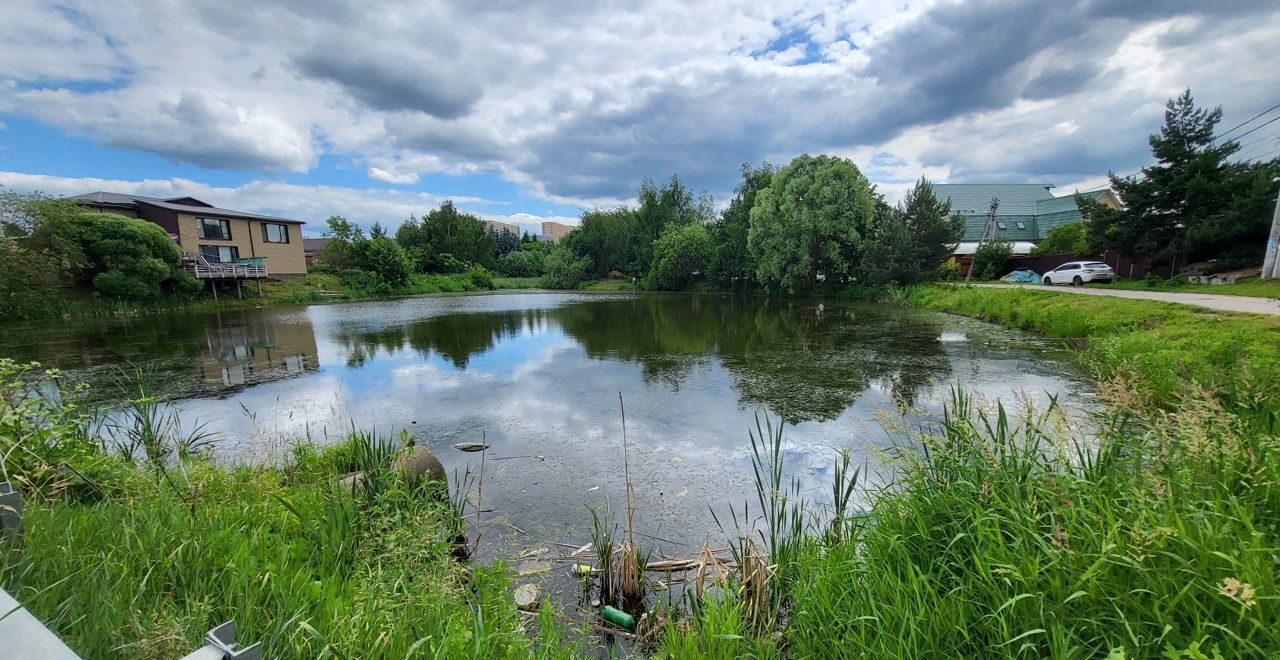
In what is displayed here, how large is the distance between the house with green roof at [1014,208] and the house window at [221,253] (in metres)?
51.5

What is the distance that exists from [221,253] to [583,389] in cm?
3636

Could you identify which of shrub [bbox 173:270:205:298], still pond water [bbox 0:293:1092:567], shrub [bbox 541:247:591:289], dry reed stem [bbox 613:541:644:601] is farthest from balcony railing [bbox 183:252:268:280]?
dry reed stem [bbox 613:541:644:601]

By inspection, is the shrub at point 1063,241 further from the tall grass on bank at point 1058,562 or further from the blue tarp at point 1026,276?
the tall grass on bank at point 1058,562

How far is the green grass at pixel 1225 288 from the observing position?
12247 mm

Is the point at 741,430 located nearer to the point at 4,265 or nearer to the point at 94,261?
the point at 4,265

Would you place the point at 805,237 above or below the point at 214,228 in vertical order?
below

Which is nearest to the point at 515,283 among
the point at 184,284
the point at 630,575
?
the point at 184,284

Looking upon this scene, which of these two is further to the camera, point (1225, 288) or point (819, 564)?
point (1225, 288)

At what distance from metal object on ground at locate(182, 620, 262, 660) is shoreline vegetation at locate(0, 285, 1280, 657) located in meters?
0.62

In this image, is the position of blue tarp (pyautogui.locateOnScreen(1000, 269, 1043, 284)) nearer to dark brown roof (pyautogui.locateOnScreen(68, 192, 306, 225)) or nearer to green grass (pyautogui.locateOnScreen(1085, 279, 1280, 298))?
green grass (pyautogui.locateOnScreen(1085, 279, 1280, 298))

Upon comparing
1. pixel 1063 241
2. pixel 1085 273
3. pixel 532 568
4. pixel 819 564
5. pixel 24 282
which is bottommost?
pixel 532 568

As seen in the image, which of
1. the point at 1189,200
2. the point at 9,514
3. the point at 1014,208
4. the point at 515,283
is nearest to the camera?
the point at 9,514

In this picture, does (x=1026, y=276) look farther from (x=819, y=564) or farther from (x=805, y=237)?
(x=819, y=564)

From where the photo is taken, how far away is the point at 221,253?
3198 cm
